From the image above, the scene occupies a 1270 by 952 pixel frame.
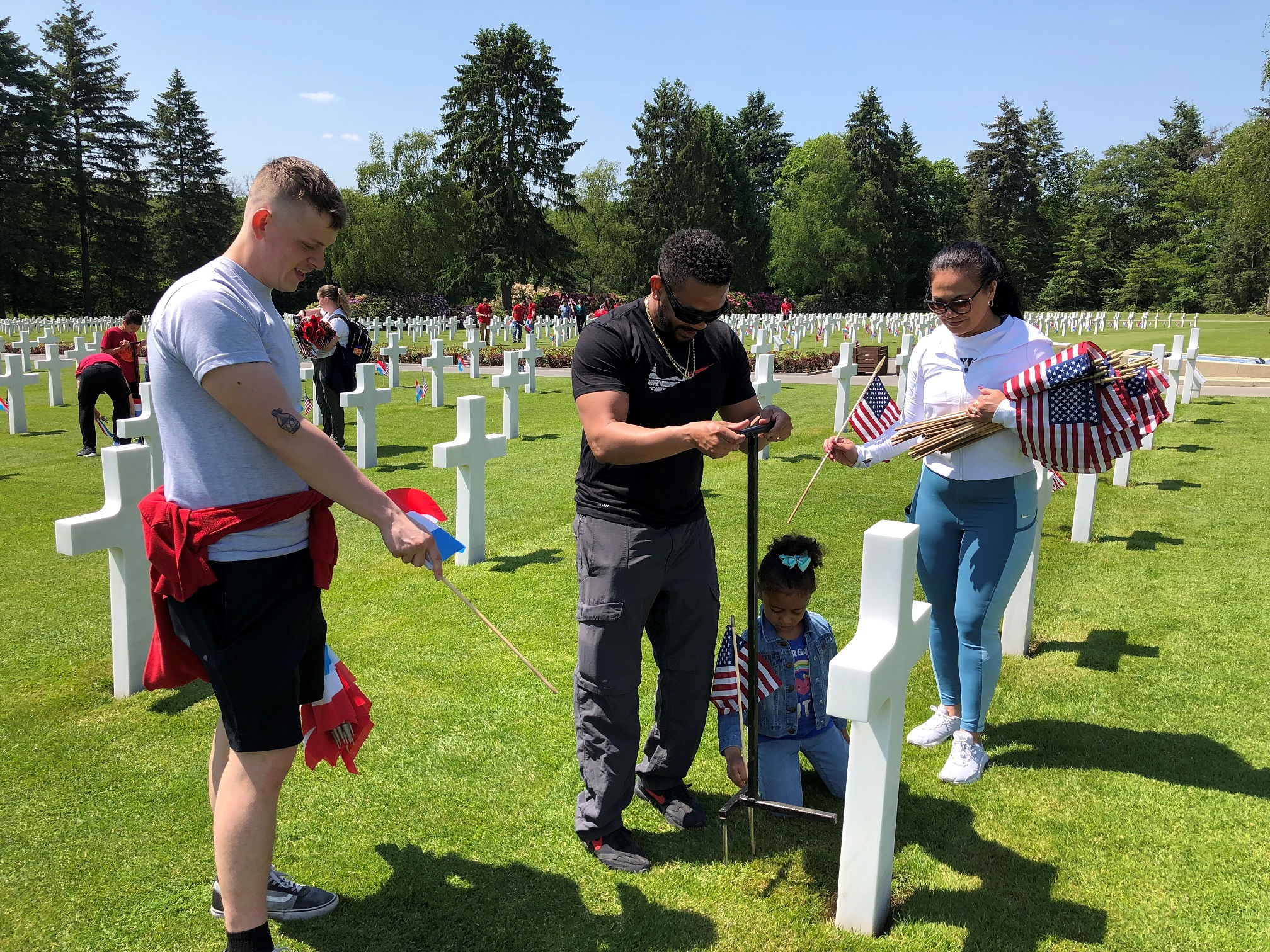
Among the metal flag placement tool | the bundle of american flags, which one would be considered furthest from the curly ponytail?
the metal flag placement tool

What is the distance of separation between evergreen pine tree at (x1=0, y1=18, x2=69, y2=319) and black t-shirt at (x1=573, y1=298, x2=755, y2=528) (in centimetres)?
5319

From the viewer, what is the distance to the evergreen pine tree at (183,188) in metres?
54.3

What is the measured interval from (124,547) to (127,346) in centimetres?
888

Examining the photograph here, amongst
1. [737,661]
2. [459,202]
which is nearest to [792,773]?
[737,661]

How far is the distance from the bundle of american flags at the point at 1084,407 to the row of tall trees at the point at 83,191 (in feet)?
176

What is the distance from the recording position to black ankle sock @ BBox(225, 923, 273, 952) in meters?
2.15

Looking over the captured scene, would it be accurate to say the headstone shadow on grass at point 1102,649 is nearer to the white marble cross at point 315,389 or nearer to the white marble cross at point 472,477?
the white marble cross at point 472,477

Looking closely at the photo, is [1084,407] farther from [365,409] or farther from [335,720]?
[365,409]

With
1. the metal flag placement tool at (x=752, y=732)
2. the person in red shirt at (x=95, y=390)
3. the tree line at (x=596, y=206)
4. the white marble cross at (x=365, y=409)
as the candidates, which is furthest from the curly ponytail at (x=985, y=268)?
the tree line at (x=596, y=206)

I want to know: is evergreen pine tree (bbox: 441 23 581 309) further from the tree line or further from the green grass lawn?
the green grass lawn

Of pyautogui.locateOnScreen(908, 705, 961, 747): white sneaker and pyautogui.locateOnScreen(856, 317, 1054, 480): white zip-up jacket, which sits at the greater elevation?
pyautogui.locateOnScreen(856, 317, 1054, 480): white zip-up jacket

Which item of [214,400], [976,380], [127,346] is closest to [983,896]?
[976,380]

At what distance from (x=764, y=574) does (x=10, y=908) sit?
Result: 2.56 m

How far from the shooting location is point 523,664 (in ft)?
14.8
